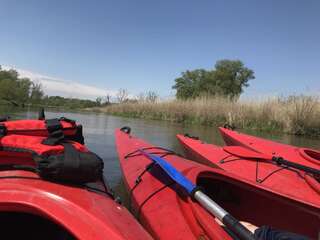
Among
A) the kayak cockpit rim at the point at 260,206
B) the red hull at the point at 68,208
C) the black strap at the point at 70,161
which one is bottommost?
the kayak cockpit rim at the point at 260,206

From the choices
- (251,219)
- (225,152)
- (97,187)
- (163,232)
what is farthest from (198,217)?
(225,152)

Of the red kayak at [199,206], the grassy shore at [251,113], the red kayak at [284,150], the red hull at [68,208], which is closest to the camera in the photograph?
the red hull at [68,208]

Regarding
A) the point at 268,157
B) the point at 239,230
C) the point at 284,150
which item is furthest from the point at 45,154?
the point at 284,150

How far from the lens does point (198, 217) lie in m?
1.88

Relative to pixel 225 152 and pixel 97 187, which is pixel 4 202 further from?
pixel 225 152

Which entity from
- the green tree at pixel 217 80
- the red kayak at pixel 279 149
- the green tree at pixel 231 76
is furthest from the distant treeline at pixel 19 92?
the red kayak at pixel 279 149

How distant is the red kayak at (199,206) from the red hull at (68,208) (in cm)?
44

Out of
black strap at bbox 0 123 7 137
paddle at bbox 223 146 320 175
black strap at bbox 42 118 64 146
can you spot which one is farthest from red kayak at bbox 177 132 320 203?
black strap at bbox 0 123 7 137

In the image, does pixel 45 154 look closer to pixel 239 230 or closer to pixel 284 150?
pixel 239 230

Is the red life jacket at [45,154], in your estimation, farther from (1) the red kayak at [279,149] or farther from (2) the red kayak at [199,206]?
(1) the red kayak at [279,149]

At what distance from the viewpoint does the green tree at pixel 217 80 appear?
42375 millimetres

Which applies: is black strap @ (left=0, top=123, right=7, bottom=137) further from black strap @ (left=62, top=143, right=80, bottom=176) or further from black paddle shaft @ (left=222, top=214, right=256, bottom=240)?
black paddle shaft @ (left=222, top=214, right=256, bottom=240)

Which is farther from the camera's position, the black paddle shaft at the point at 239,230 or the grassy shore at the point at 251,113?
the grassy shore at the point at 251,113

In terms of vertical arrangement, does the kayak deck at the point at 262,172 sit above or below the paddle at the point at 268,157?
below
